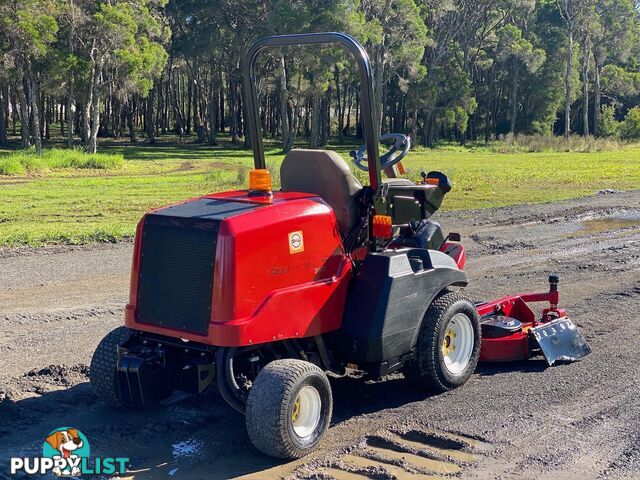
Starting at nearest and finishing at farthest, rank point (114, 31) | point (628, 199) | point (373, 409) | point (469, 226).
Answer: point (373, 409) → point (469, 226) → point (628, 199) → point (114, 31)

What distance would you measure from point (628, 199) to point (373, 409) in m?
16.4

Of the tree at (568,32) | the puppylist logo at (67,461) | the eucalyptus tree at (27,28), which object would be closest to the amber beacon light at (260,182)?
the puppylist logo at (67,461)

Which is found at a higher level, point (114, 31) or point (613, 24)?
point (613, 24)

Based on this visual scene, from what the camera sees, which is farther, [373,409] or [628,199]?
[628,199]

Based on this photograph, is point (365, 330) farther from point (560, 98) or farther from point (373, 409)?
point (560, 98)

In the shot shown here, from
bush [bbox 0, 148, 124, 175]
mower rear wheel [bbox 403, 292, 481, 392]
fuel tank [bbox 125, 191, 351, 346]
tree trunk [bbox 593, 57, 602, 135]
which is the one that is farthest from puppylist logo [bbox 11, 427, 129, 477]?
tree trunk [bbox 593, 57, 602, 135]

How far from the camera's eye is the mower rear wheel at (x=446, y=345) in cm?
594

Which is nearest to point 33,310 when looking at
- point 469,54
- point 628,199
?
point 628,199

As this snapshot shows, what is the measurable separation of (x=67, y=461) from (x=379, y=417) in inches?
85.4

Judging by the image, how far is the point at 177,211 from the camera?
17.7 feet

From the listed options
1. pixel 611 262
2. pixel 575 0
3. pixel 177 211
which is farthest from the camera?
pixel 575 0

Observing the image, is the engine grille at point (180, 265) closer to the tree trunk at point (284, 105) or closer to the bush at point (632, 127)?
the tree trunk at point (284, 105)

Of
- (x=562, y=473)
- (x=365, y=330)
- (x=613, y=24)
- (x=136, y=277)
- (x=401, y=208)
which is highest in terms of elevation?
(x=613, y=24)

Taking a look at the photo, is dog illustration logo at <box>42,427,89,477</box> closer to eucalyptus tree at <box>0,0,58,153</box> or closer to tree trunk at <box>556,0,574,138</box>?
eucalyptus tree at <box>0,0,58,153</box>
